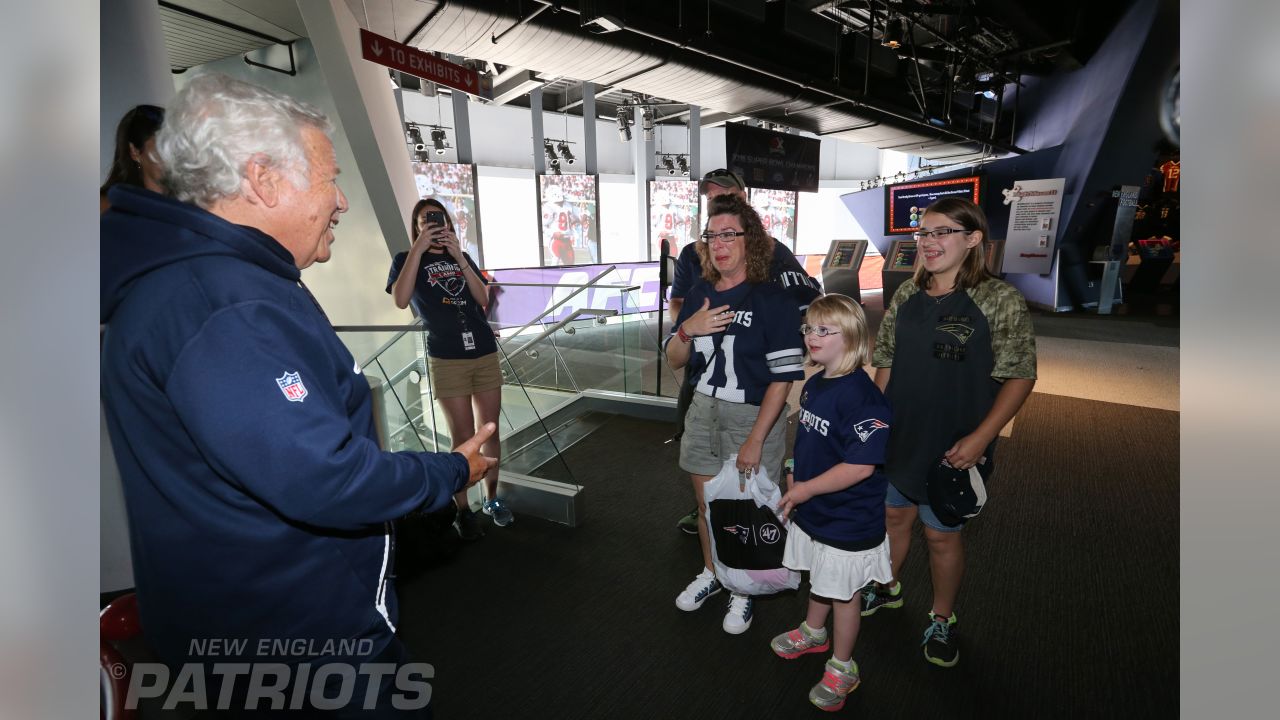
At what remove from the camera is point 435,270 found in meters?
3.04

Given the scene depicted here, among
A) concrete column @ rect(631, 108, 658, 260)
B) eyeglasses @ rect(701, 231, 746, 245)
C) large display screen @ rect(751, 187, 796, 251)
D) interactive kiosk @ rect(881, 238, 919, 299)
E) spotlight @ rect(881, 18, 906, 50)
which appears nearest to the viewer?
eyeglasses @ rect(701, 231, 746, 245)

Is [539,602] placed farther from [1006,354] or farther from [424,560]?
[1006,354]

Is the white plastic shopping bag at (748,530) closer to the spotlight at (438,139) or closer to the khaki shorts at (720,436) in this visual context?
the khaki shorts at (720,436)

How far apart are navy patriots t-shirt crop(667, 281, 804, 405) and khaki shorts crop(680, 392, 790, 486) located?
5 centimetres

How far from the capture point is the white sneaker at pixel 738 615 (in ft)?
7.88

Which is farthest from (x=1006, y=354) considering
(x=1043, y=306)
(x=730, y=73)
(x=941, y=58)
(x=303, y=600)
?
(x=1043, y=306)

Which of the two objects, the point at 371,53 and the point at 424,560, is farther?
the point at 371,53

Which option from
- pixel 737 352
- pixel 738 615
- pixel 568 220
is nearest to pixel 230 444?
pixel 737 352

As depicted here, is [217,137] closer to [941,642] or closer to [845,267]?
[941,642]

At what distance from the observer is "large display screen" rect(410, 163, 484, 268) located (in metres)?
12.8

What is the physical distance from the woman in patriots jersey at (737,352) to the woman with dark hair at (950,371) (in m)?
0.40

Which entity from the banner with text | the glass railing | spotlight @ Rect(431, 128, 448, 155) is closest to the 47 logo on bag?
the glass railing

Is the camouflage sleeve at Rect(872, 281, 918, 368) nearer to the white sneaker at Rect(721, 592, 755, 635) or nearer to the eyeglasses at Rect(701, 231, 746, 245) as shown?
the eyeglasses at Rect(701, 231, 746, 245)
